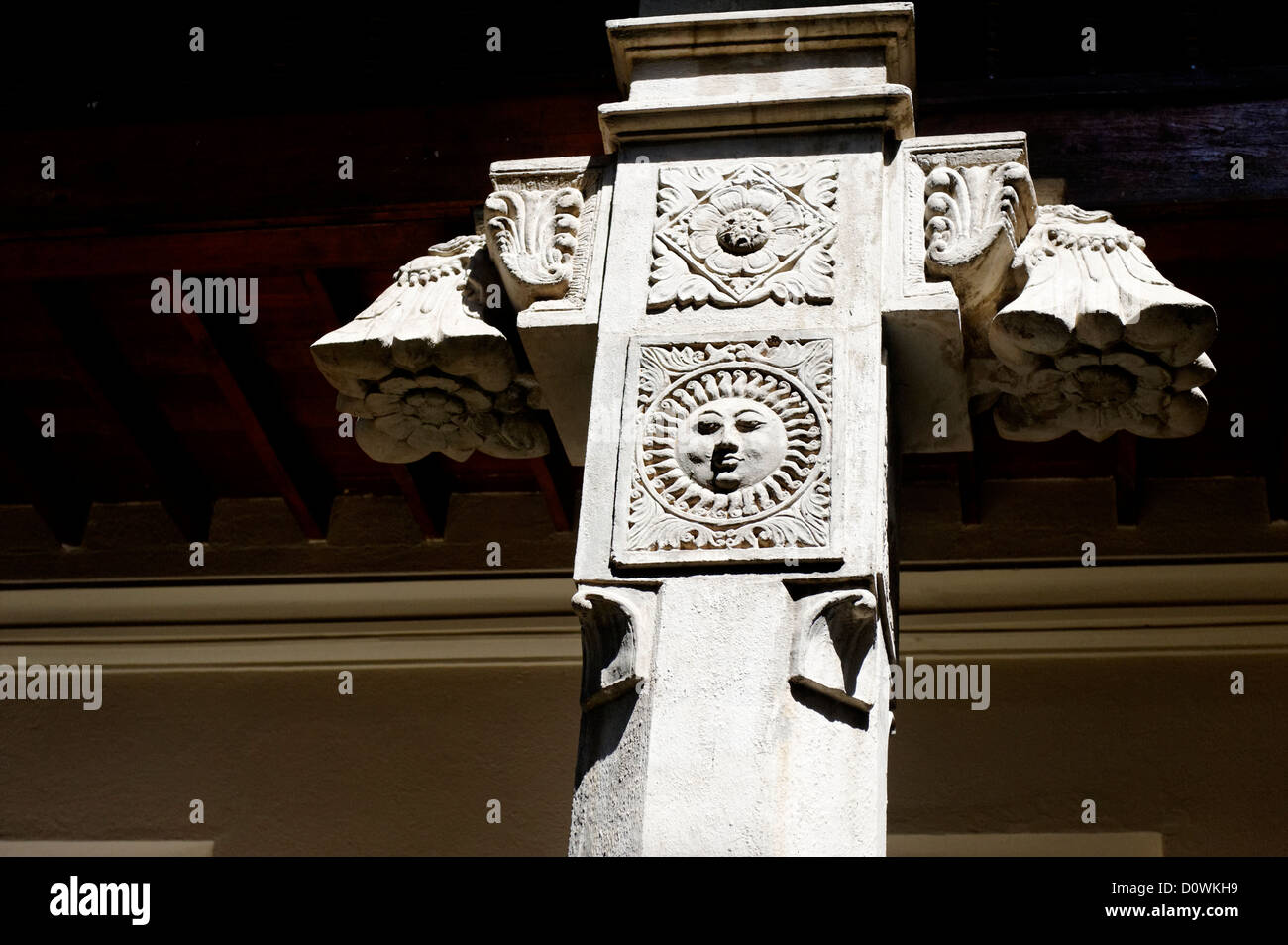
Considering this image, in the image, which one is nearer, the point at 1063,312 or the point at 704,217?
the point at 1063,312

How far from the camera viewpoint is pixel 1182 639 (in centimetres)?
508

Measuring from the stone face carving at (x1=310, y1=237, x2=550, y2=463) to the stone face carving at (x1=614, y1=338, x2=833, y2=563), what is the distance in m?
0.42

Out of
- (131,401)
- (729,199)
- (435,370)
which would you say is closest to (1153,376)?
(729,199)

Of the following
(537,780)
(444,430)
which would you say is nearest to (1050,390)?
(444,430)

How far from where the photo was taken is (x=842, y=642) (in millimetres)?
2740

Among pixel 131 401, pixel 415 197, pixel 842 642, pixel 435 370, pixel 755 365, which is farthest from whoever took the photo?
pixel 131 401

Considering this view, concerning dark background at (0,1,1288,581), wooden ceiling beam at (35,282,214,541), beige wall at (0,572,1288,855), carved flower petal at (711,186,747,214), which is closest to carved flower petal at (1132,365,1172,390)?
carved flower petal at (711,186,747,214)

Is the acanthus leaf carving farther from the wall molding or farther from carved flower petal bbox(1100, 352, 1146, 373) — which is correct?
the wall molding

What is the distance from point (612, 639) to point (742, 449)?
0.37 m

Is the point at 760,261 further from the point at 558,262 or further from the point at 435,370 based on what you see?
the point at 435,370

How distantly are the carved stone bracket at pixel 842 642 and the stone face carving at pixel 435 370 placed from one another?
89 cm

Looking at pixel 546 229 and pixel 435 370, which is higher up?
pixel 546 229

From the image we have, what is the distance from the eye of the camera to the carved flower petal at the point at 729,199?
3.24 m

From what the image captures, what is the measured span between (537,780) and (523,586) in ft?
1.90
